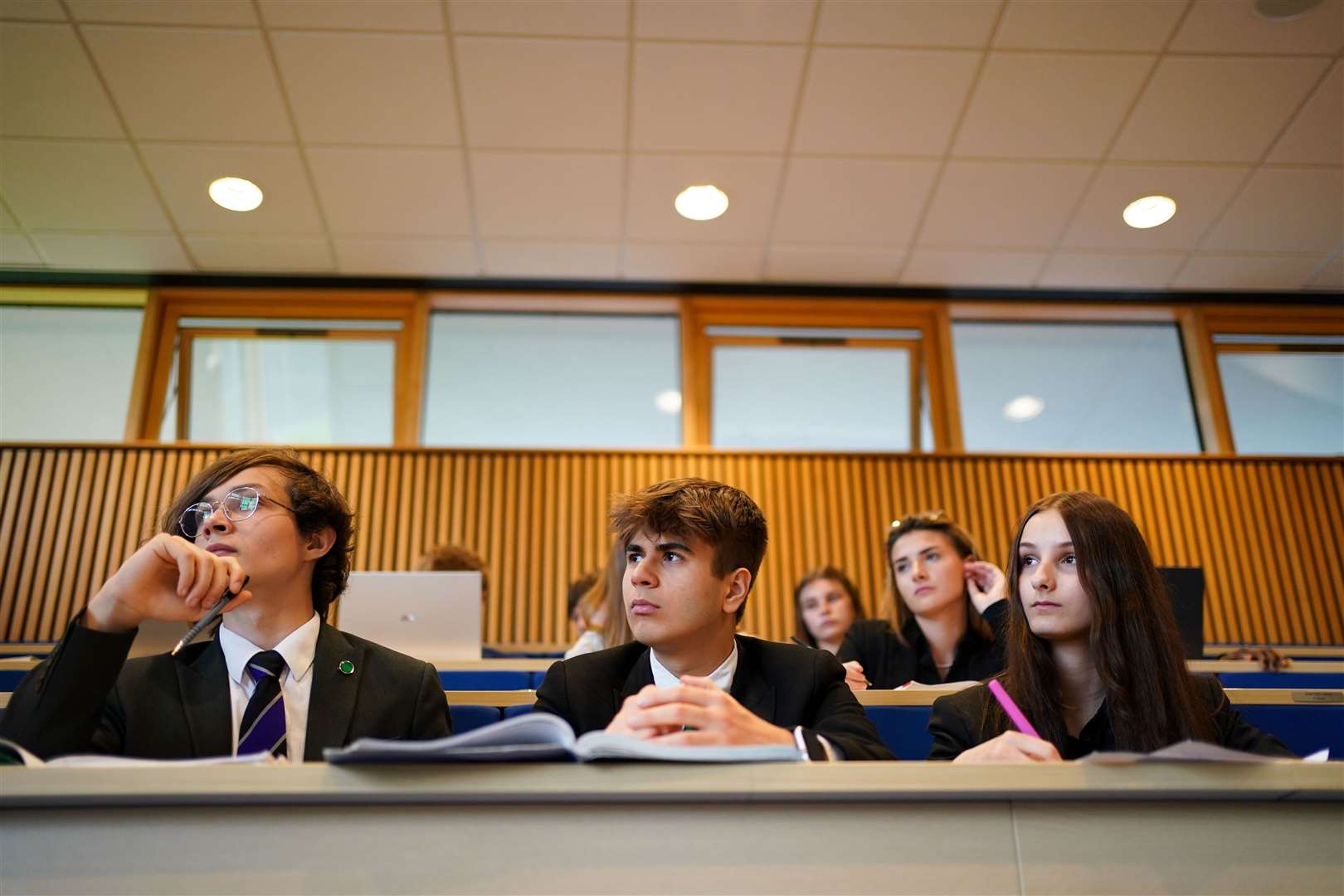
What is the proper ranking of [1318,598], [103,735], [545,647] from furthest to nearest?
1. [1318,598]
2. [545,647]
3. [103,735]

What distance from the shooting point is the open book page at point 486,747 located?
3.17 ft

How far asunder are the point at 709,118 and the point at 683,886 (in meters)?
3.86

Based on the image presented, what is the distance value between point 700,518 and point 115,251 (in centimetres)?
486

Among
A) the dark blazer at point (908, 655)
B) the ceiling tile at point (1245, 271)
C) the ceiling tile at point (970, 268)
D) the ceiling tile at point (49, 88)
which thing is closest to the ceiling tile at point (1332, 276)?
the ceiling tile at point (1245, 271)

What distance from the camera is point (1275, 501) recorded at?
5.60m

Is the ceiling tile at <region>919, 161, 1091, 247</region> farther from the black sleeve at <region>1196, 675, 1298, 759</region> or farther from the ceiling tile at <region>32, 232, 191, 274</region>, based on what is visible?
the ceiling tile at <region>32, 232, 191, 274</region>

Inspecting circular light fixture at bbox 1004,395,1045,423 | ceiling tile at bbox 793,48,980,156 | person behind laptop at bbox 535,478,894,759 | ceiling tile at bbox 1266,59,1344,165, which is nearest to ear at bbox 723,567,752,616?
person behind laptop at bbox 535,478,894,759

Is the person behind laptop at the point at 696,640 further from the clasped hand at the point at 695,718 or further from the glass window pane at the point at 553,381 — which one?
the glass window pane at the point at 553,381

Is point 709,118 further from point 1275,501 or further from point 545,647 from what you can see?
point 1275,501

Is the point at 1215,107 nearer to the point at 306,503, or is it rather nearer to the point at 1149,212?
the point at 1149,212

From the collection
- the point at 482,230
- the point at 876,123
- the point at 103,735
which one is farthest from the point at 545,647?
the point at 103,735

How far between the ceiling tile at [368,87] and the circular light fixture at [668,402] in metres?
2.09

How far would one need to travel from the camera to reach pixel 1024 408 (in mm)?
5930

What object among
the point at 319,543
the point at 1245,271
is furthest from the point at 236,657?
the point at 1245,271
